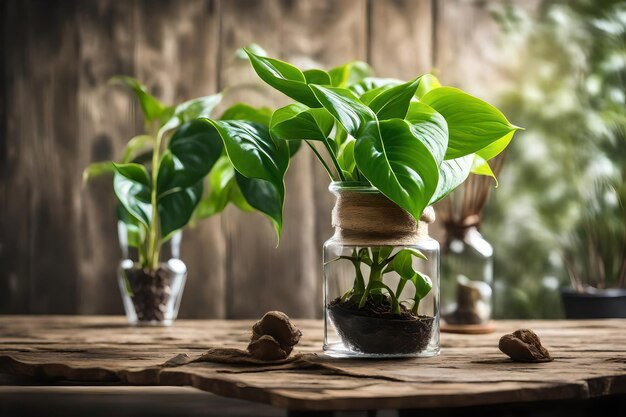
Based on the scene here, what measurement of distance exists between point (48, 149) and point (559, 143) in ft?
3.67

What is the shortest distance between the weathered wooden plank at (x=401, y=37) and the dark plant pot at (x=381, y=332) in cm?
86

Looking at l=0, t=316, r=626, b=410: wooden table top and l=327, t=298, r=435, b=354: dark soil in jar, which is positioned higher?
l=327, t=298, r=435, b=354: dark soil in jar

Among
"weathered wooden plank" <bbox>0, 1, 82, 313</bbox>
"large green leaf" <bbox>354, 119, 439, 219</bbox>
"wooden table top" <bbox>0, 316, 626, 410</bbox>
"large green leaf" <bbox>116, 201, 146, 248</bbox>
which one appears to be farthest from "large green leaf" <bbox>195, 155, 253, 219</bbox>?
"large green leaf" <bbox>354, 119, 439, 219</bbox>

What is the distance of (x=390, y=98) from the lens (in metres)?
1.00

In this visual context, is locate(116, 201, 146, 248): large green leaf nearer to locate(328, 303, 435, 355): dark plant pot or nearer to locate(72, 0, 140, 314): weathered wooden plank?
locate(72, 0, 140, 314): weathered wooden plank

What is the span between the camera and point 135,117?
5.78 feet

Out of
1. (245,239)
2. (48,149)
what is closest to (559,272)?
(245,239)

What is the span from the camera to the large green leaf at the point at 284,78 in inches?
39.8

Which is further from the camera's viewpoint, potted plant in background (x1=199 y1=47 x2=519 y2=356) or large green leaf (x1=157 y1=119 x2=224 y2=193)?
large green leaf (x1=157 y1=119 x2=224 y2=193)

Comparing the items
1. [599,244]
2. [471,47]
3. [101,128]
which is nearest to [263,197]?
[101,128]

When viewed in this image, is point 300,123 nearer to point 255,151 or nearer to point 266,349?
point 255,151

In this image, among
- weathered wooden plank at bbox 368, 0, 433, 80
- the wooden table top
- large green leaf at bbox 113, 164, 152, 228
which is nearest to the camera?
the wooden table top

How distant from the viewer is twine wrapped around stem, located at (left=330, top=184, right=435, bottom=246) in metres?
1.03

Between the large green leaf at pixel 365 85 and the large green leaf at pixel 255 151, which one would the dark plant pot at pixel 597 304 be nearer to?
the large green leaf at pixel 365 85
